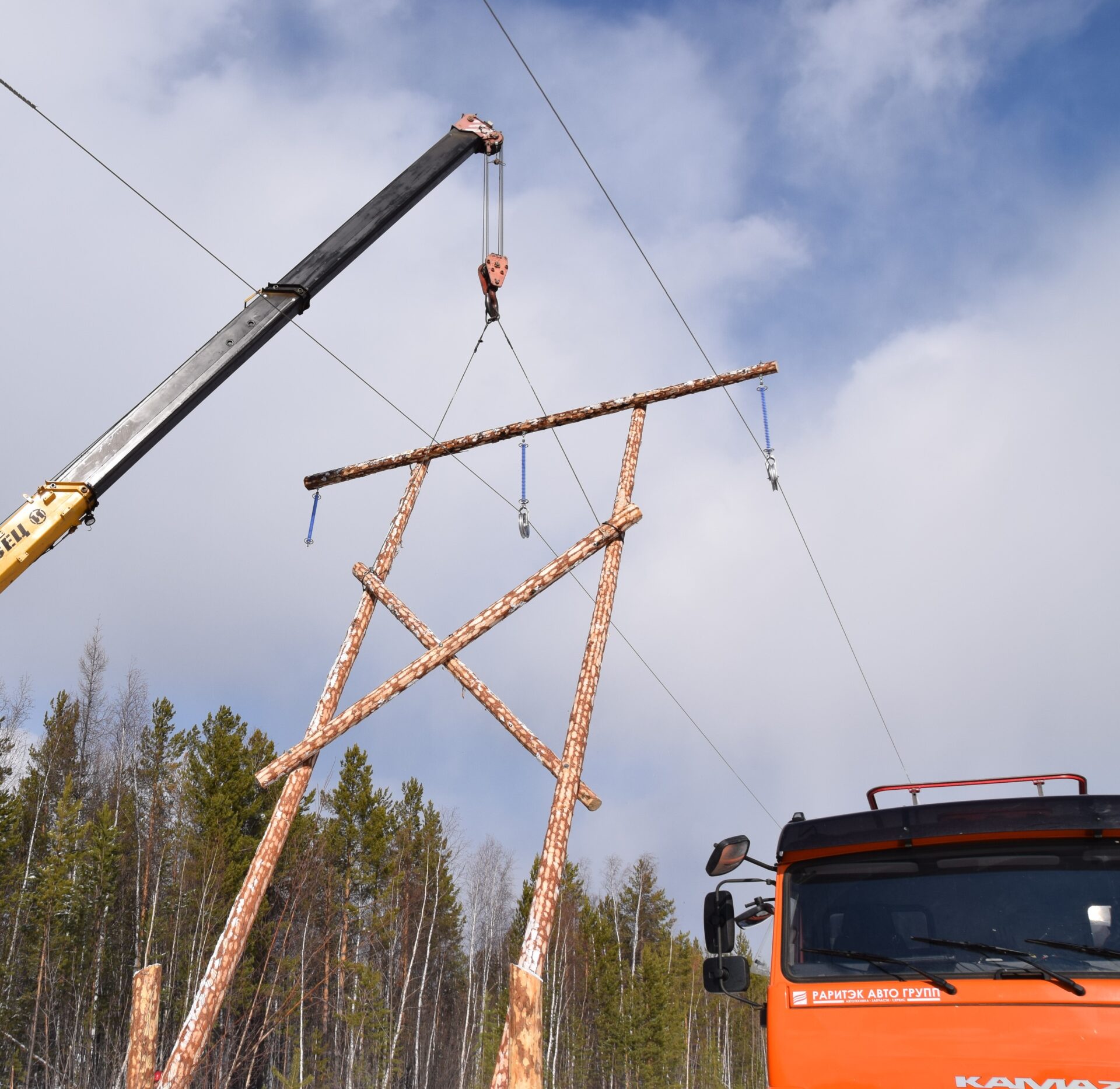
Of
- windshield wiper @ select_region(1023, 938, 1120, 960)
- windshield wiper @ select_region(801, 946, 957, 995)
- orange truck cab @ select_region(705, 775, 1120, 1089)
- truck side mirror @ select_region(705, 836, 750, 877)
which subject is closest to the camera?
orange truck cab @ select_region(705, 775, 1120, 1089)

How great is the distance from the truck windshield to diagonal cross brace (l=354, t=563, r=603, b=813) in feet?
12.7

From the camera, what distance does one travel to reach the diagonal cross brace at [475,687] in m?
8.13

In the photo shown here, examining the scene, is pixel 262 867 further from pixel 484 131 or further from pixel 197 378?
pixel 484 131

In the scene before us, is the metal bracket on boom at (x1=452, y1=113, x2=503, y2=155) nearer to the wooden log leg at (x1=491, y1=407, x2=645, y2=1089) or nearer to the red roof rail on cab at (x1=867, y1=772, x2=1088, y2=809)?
the wooden log leg at (x1=491, y1=407, x2=645, y2=1089)

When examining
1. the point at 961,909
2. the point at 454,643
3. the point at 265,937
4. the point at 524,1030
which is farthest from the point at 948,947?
the point at 265,937

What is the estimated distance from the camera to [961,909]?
13.3 feet

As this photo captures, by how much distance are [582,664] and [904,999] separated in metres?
4.95

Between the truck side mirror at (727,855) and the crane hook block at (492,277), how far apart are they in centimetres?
657

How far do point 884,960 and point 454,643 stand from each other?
545cm

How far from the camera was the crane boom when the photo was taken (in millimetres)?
6855

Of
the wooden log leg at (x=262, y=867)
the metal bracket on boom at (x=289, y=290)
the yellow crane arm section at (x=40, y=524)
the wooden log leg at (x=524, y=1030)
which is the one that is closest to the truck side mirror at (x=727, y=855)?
the wooden log leg at (x=524, y=1030)

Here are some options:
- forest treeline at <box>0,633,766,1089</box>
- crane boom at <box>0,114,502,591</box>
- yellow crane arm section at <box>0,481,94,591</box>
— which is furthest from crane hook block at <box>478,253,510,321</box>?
forest treeline at <box>0,633,766,1089</box>

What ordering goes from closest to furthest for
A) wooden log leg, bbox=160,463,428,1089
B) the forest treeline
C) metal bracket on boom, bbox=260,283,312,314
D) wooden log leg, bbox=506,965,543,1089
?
wooden log leg, bbox=506,965,543,1089 → wooden log leg, bbox=160,463,428,1089 → metal bracket on boom, bbox=260,283,312,314 → the forest treeline

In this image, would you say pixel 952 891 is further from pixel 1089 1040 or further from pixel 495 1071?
pixel 495 1071
